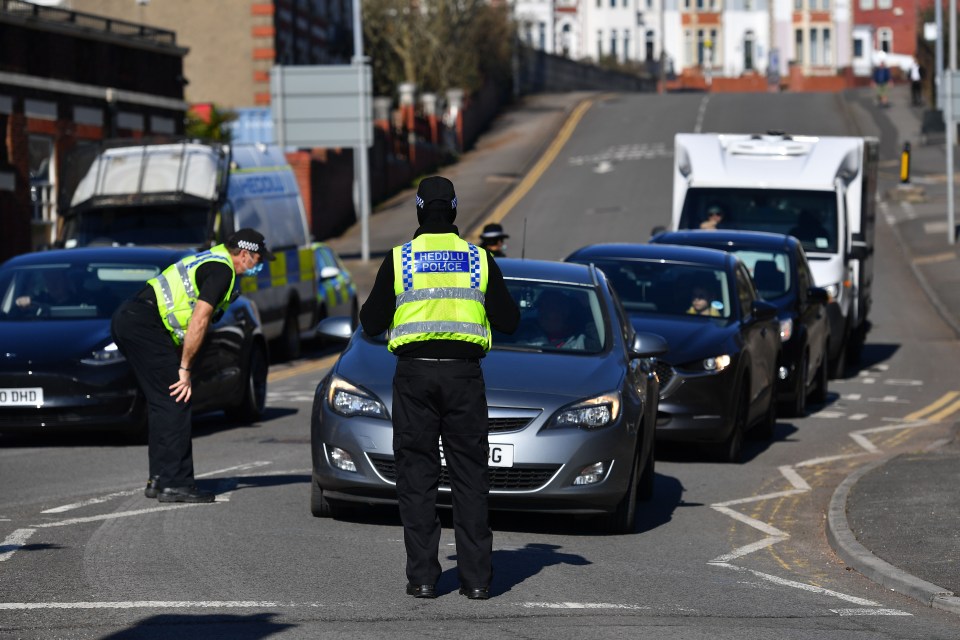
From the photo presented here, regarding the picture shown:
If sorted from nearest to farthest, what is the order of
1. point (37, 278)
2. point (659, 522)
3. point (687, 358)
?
point (659, 522)
point (687, 358)
point (37, 278)

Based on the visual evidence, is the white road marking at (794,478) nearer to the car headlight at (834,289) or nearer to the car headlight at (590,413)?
the car headlight at (590,413)

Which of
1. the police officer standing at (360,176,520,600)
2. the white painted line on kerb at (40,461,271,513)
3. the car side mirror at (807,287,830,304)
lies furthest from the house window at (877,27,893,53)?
the police officer standing at (360,176,520,600)

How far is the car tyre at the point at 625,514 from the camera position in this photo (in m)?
10.3

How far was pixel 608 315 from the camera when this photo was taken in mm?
11430

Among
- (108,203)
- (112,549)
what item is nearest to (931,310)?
(108,203)

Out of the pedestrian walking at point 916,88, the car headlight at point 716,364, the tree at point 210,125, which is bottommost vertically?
the car headlight at point 716,364

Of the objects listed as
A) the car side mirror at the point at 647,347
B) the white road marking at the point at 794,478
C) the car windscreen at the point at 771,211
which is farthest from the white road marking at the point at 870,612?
the car windscreen at the point at 771,211

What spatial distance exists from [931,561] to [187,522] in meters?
4.07

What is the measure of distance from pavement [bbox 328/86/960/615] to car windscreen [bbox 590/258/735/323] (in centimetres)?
189

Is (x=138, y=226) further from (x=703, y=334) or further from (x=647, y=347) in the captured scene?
(x=647, y=347)

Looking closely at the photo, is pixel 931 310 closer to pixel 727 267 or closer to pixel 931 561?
pixel 727 267

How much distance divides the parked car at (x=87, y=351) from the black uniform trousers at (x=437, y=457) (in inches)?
216

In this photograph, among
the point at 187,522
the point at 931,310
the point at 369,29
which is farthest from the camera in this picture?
the point at 369,29

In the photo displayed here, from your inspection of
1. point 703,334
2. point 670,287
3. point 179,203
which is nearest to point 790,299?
point 670,287
